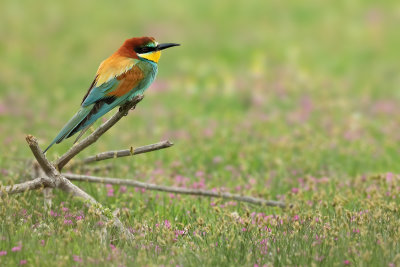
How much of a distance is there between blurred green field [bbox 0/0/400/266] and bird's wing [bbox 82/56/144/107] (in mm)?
1230

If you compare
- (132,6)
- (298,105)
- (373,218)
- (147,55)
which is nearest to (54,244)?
(147,55)

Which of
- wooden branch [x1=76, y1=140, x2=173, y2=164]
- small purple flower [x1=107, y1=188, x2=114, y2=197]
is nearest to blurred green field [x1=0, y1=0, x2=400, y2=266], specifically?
small purple flower [x1=107, y1=188, x2=114, y2=197]

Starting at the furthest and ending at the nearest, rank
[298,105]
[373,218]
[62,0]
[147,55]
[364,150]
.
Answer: [62,0], [298,105], [364,150], [147,55], [373,218]

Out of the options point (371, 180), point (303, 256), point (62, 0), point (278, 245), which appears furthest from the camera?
point (62, 0)

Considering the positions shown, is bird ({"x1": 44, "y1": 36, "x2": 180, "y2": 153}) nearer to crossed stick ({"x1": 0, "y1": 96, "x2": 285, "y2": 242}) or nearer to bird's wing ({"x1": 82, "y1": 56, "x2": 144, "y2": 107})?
bird's wing ({"x1": 82, "y1": 56, "x2": 144, "y2": 107})

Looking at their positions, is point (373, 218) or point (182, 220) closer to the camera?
point (373, 218)

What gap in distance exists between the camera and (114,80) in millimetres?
5949

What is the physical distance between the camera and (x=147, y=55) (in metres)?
6.17

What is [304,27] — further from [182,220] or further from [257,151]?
[182,220]

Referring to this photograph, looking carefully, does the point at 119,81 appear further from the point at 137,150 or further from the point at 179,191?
the point at 179,191

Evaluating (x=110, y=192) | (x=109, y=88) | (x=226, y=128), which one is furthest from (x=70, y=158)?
(x=226, y=128)

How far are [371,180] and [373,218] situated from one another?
2.89m

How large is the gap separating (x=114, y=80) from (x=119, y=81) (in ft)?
0.17

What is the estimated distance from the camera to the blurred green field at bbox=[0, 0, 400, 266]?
193 inches
